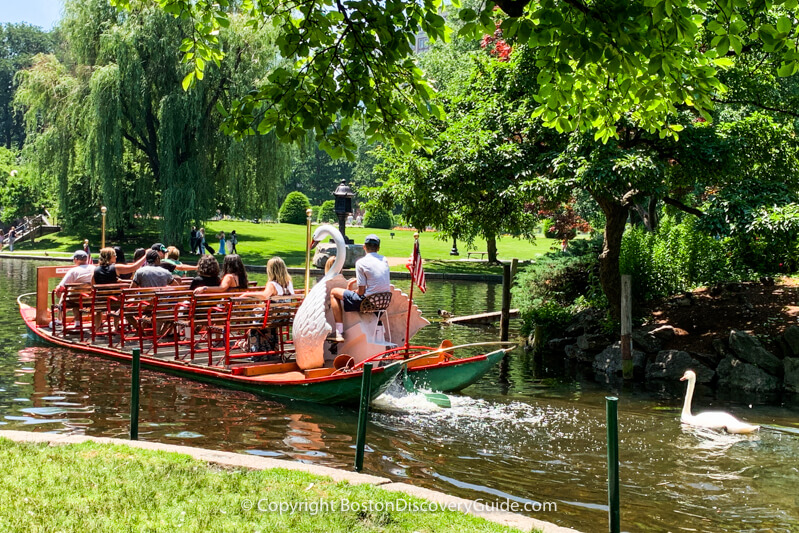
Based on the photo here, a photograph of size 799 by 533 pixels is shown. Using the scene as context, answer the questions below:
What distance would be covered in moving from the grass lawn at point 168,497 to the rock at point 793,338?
11.1 m

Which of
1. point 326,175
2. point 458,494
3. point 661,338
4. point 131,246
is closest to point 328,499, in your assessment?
point 458,494

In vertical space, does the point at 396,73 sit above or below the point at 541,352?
above

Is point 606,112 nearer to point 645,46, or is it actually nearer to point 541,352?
point 645,46

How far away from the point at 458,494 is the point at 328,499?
7.26 feet

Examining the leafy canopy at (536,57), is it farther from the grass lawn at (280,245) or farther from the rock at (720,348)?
the grass lawn at (280,245)

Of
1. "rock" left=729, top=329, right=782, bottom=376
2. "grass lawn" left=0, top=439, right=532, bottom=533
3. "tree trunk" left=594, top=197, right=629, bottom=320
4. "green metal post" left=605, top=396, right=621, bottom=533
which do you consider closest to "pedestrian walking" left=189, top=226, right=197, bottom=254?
Result: "tree trunk" left=594, top=197, right=629, bottom=320

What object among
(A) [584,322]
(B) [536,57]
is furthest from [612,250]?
(B) [536,57]

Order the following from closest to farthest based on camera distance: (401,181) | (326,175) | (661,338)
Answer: (661,338) → (401,181) → (326,175)

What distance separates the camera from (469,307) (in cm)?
2497

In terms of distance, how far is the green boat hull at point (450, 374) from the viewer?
11.3 metres

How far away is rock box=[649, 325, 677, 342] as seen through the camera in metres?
16.0

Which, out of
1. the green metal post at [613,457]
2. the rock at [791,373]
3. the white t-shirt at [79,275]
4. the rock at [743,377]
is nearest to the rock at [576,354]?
the rock at [743,377]

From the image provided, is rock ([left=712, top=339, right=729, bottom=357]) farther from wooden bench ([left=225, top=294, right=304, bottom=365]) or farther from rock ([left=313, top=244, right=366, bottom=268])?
rock ([left=313, top=244, right=366, bottom=268])

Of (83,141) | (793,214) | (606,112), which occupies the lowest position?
(793,214)
